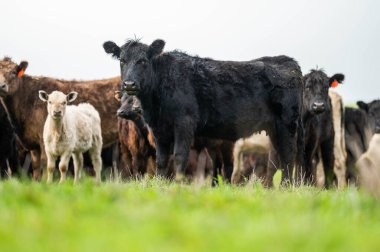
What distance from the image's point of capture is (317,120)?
1273 centimetres

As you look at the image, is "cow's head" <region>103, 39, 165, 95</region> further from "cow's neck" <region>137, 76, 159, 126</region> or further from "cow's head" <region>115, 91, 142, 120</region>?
"cow's head" <region>115, 91, 142, 120</region>

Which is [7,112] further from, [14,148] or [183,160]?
[183,160]

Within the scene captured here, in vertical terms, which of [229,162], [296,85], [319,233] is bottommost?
[229,162]

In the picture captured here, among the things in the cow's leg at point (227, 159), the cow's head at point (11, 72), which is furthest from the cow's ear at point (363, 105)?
the cow's head at point (11, 72)

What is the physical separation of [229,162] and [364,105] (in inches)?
246

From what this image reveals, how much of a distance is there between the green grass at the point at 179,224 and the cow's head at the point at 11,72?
365 inches

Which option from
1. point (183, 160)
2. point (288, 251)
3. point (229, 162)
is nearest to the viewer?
point (288, 251)

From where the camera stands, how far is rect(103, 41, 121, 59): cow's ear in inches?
405

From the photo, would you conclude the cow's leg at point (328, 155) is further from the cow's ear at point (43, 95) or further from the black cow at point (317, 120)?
the cow's ear at point (43, 95)

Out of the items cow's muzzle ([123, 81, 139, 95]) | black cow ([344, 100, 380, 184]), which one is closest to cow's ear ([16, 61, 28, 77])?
cow's muzzle ([123, 81, 139, 95])

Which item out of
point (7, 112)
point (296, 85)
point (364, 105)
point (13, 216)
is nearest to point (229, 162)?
point (296, 85)

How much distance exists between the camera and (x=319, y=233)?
112 inches

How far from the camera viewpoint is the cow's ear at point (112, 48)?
10.3 m

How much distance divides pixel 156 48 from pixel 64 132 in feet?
7.54
